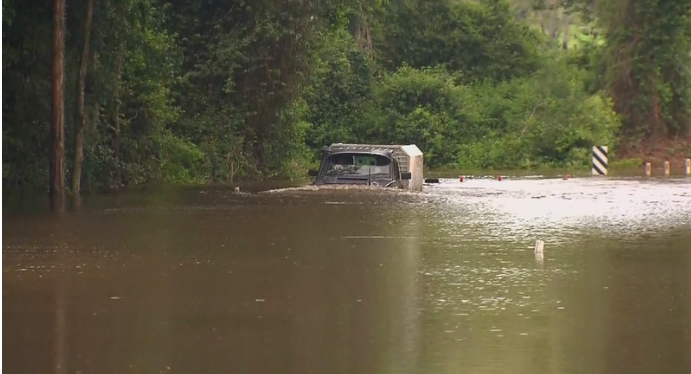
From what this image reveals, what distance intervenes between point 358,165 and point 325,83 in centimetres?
2548

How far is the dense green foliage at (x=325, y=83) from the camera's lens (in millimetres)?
29948

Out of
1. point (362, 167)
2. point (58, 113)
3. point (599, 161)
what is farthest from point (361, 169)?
point (599, 161)

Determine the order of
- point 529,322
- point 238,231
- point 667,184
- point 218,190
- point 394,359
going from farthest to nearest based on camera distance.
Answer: point 667,184
point 218,190
point 238,231
point 529,322
point 394,359

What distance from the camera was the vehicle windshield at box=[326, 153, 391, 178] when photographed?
26.7 meters

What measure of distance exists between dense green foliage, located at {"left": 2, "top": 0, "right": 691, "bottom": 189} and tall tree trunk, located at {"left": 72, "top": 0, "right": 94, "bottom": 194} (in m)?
0.69

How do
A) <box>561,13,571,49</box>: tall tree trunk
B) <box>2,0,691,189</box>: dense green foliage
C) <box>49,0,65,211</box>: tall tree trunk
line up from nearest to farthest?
1. <box>49,0,65,211</box>: tall tree trunk
2. <box>2,0,691,189</box>: dense green foliage
3. <box>561,13,571,49</box>: tall tree trunk

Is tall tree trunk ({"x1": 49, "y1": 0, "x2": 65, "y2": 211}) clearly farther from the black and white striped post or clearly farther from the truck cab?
the black and white striped post

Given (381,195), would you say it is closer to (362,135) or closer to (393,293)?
(393,293)

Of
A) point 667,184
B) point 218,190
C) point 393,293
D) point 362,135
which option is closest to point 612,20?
point 362,135

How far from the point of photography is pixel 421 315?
1112cm

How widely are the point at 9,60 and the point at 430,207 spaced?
33.1ft

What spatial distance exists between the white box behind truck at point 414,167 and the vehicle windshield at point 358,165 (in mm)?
942

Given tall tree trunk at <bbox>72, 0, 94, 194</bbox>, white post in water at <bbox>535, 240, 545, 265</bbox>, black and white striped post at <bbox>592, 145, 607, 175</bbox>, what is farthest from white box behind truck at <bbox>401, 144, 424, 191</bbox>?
black and white striped post at <bbox>592, 145, 607, 175</bbox>

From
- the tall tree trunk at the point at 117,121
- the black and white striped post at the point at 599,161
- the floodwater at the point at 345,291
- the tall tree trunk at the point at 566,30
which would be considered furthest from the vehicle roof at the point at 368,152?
the tall tree trunk at the point at 566,30
